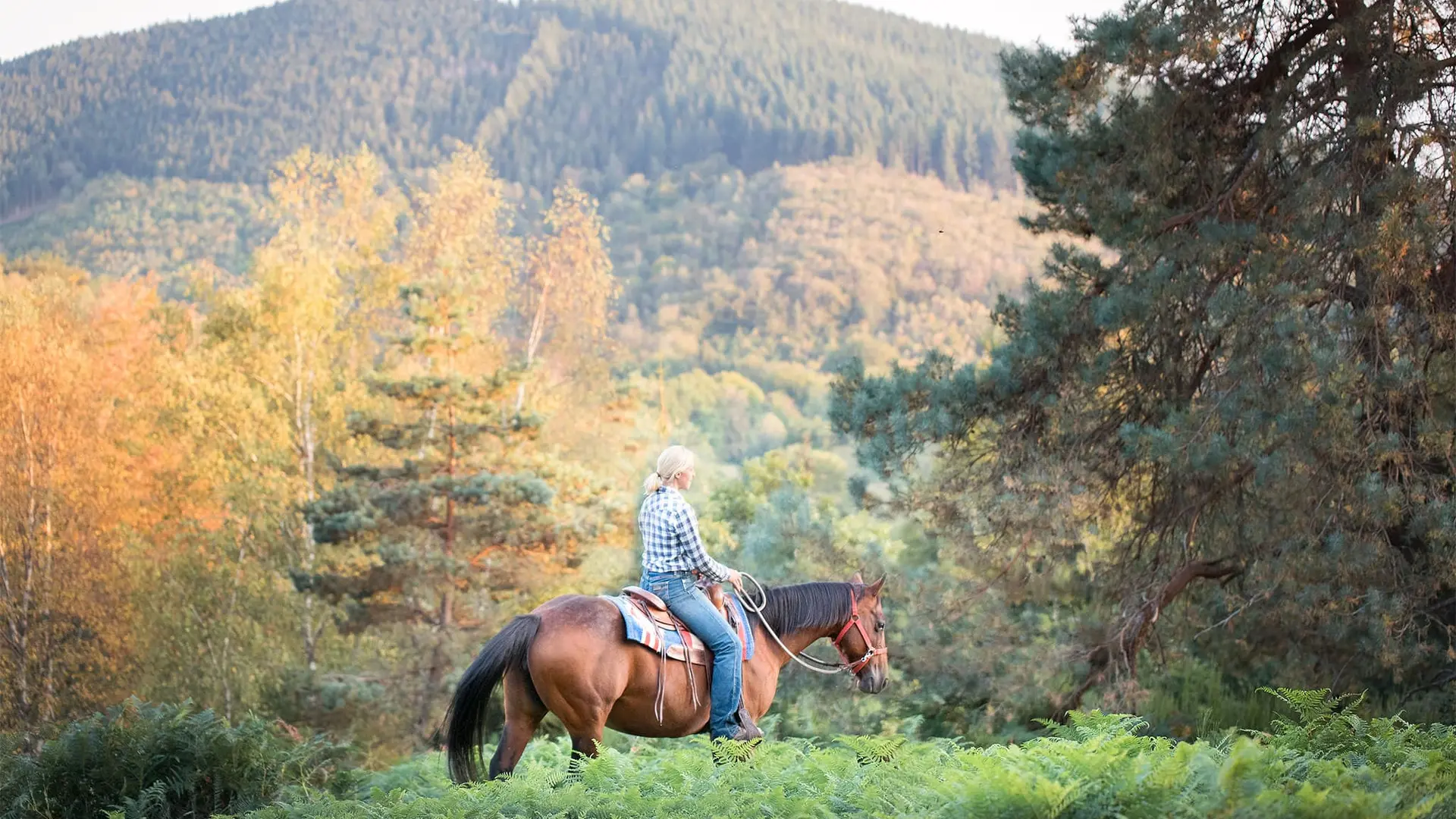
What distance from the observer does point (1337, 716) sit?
4750 millimetres

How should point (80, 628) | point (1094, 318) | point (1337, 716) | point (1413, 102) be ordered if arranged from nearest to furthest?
point (1337, 716), point (1413, 102), point (1094, 318), point (80, 628)

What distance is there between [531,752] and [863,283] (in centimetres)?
5791

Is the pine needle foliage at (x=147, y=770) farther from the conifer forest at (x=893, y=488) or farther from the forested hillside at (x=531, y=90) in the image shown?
the forested hillside at (x=531, y=90)

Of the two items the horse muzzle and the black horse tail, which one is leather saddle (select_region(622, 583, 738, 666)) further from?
the horse muzzle

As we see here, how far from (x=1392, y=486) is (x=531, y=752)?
20.9ft

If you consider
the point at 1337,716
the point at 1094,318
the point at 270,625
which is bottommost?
the point at 270,625

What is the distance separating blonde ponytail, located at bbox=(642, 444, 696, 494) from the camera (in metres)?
6.37

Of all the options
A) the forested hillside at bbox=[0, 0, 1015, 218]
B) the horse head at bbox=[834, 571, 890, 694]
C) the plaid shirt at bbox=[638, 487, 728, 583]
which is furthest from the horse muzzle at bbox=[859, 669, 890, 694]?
the forested hillside at bbox=[0, 0, 1015, 218]

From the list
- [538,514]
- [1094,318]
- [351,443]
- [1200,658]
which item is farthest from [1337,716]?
[351,443]

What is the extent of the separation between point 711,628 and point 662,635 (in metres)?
0.31

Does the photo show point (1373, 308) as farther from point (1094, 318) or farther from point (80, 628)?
point (80, 628)

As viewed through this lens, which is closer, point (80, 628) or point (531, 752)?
point (531, 752)

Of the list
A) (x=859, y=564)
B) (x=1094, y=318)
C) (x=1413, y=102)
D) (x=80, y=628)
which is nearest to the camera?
(x=1413, y=102)

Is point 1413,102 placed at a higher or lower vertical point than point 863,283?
higher
